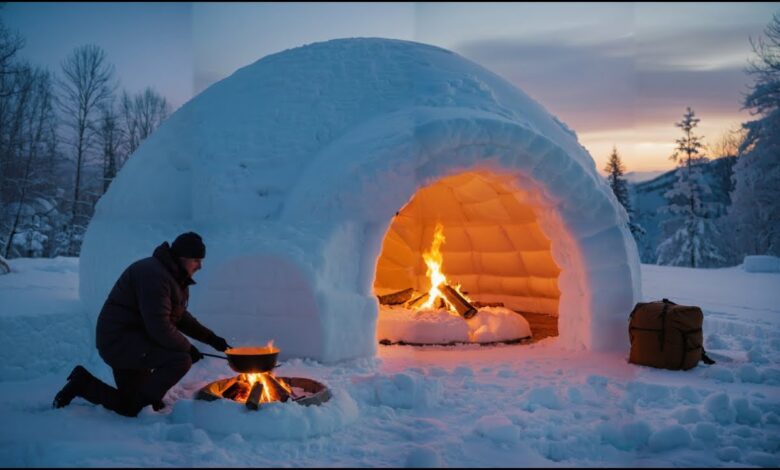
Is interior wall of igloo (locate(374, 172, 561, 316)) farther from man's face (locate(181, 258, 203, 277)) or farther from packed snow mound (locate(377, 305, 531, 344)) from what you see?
man's face (locate(181, 258, 203, 277))

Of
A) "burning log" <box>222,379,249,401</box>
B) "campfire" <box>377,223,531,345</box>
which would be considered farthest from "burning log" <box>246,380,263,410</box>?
"campfire" <box>377,223,531,345</box>

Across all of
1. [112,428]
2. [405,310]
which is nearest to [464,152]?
[405,310]

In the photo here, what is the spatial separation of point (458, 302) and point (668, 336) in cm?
246

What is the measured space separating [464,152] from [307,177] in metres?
1.43

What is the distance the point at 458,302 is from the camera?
7.14 metres

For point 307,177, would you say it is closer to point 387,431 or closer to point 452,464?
point 387,431

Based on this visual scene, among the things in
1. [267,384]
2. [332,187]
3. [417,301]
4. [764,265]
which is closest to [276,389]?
[267,384]

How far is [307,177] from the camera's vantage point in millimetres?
5531

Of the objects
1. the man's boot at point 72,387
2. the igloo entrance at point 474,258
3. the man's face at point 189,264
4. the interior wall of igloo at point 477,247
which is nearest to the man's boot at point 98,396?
the man's boot at point 72,387

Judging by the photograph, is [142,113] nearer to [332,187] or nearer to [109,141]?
[109,141]

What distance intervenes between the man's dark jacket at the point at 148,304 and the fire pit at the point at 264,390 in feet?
1.10

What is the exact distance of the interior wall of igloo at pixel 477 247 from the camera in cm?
874

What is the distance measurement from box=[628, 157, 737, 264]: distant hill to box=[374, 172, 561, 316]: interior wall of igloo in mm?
14872

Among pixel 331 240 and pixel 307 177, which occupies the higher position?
pixel 307 177
